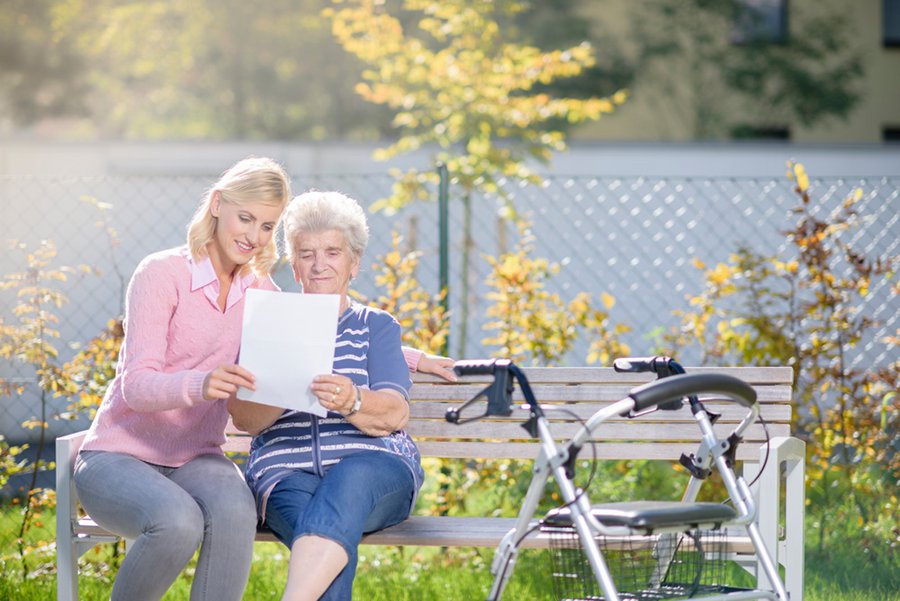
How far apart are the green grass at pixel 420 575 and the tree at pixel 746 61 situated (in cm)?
1446

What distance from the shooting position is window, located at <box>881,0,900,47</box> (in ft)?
61.9

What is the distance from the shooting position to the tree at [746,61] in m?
18.5

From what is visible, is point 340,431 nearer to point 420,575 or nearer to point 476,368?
point 476,368

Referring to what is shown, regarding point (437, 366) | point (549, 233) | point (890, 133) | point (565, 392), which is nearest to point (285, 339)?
point (437, 366)

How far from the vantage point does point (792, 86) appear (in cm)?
1866

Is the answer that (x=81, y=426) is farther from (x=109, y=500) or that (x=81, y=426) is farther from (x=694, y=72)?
(x=694, y=72)

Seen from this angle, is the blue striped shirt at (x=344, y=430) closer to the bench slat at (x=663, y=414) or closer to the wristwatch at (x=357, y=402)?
the wristwatch at (x=357, y=402)

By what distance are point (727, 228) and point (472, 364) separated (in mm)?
5484

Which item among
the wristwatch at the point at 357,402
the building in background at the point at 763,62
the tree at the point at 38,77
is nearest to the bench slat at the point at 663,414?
the wristwatch at the point at 357,402

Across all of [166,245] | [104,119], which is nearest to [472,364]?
[166,245]

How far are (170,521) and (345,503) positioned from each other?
0.45 metres

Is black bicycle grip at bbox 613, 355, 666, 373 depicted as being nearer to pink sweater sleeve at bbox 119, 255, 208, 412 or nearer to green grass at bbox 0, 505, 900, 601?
pink sweater sleeve at bbox 119, 255, 208, 412

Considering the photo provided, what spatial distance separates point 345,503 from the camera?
334 cm

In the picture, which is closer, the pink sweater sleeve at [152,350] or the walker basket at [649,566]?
the walker basket at [649,566]
